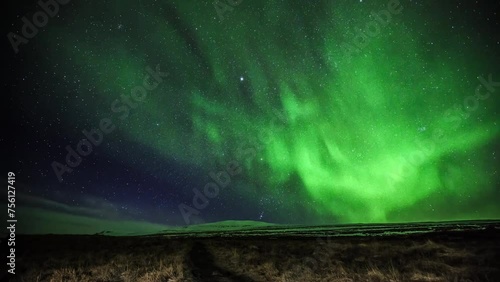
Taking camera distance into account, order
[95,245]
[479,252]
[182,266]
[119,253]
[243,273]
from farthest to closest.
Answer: [95,245], [119,253], [182,266], [243,273], [479,252]

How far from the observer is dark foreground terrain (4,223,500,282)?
10.8m

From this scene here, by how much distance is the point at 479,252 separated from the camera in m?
11.4

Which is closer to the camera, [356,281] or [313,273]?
[356,281]

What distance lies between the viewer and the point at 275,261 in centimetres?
1338

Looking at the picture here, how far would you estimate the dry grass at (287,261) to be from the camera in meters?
10.8

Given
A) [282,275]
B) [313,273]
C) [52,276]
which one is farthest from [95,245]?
[313,273]

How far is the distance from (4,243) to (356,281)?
69.6 ft

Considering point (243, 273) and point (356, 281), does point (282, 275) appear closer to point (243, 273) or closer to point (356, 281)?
point (243, 273)

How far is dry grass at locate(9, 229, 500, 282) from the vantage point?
35.4 feet

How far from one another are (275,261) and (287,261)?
0.55 m

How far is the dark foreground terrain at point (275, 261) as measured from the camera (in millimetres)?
10844

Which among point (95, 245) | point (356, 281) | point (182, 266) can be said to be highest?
point (95, 245)

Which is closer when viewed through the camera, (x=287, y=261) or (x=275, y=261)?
(x=287, y=261)

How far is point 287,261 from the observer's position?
1320 centimetres
